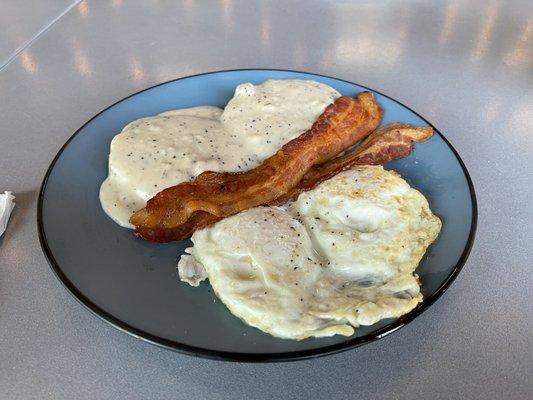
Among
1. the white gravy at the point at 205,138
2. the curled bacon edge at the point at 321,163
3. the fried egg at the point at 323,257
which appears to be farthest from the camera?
the white gravy at the point at 205,138

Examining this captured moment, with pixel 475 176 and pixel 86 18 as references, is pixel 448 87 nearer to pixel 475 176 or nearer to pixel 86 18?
pixel 475 176

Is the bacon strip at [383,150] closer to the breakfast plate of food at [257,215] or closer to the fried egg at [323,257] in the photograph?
the breakfast plate of food at [257,215]

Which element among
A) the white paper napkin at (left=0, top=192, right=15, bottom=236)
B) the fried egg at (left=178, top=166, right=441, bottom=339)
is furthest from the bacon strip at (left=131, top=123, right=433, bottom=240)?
the white paper napkin at (left=0, top=192, right=15, bottom=236)

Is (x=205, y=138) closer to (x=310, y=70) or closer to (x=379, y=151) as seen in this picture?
(x=379, y=151)

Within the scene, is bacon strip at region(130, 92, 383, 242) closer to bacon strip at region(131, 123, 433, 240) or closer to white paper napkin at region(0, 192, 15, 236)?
bacon strip at region(131, 123, 433, 240)

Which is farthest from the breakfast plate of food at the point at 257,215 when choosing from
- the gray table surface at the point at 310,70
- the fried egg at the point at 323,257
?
the gray table surface at the point at 310,70

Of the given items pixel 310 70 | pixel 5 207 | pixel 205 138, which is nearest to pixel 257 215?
pixel 205 138
